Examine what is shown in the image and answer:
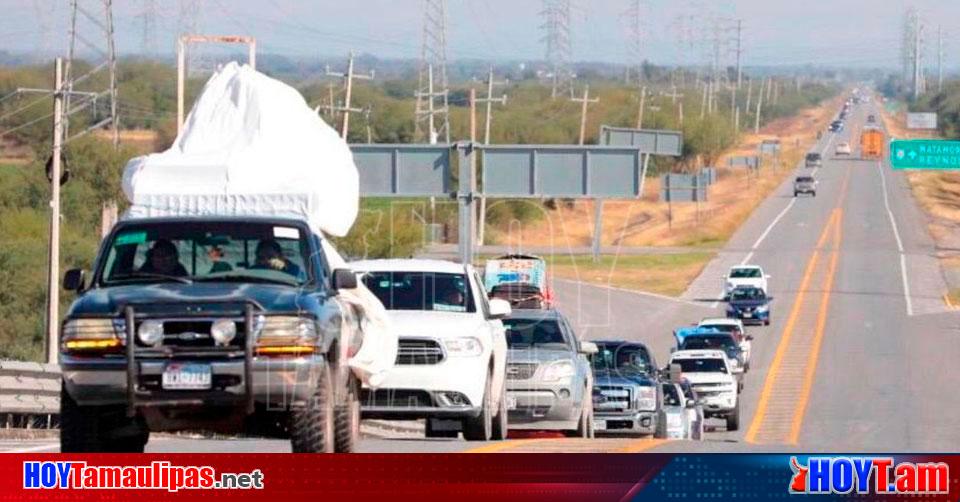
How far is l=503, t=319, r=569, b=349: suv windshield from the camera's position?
882 inches

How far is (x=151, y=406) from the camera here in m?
11.7

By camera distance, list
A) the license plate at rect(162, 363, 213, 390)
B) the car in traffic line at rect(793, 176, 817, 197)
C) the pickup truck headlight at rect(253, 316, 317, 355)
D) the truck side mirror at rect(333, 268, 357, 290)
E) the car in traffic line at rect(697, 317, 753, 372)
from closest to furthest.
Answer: the license plate at rect(162, 363, 213, 390), the pickup truck headlight at rect(253, 316, 317, 355), the truck side mirror at rect(333, 268, 357, 290), the car in traffic line at rect(697, 317, 753, 372), the car in traffic line at rect(793, 176, 817, 197)

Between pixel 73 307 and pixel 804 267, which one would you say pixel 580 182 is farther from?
pixel 73 307

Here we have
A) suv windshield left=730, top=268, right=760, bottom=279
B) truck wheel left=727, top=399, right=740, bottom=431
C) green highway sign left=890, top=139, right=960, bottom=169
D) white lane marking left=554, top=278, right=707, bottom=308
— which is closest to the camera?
truck wheel left=727, top=399, right=740, bottom=431

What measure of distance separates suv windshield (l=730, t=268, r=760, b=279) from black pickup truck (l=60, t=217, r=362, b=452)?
57372 millimetres

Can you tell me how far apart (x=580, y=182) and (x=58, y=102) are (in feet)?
65.6

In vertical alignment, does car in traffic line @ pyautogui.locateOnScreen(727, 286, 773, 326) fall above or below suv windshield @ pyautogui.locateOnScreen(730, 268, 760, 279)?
below

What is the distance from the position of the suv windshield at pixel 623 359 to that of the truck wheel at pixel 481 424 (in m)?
10.8

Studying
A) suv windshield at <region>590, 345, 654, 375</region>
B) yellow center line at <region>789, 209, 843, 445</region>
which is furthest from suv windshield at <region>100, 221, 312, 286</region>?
suv windshield at <region>590, 345, 654, 375</region>

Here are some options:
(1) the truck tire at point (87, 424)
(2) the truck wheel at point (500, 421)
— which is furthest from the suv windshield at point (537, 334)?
(1) the truck tire at point (87, 424)

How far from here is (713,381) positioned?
39.4m

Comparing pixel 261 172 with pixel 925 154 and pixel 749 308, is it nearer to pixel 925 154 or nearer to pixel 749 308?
pixel 749 308

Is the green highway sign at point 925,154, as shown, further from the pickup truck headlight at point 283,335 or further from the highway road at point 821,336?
Answer: the pickup truck headlight at point 283,335

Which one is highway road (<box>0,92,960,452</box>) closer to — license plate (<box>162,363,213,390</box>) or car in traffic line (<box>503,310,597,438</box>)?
car in traffic line (<box>503,310,597,438</box>)
